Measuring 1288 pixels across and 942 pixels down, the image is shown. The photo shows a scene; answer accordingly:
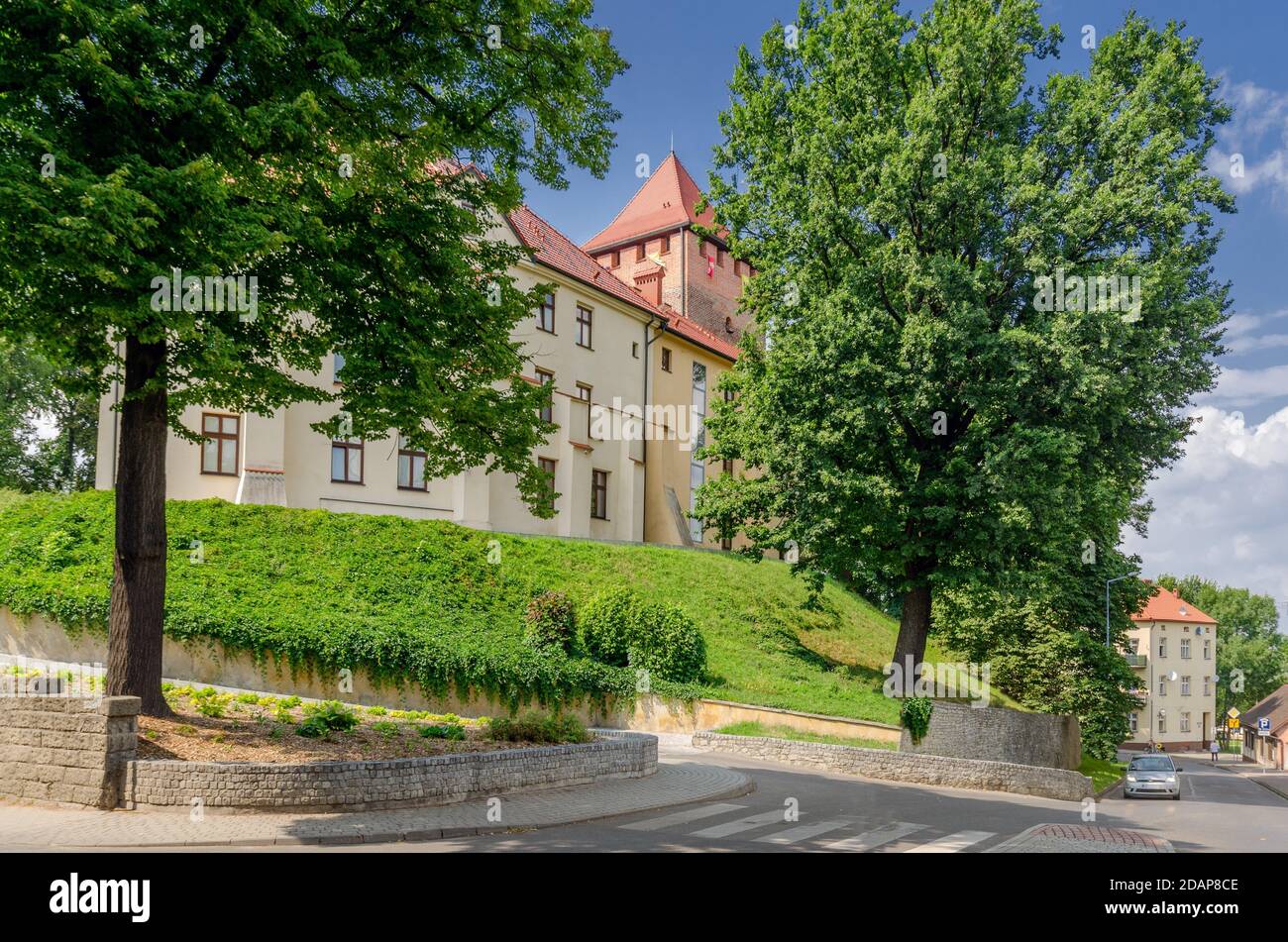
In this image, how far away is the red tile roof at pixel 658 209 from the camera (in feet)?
192

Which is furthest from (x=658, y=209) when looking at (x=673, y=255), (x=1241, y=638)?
(x=1241, y=638)

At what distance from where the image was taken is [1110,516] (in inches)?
936

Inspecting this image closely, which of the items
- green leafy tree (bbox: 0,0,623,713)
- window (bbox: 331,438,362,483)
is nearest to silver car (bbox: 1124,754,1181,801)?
green leafy tree (bbox: 0,0,623,713)

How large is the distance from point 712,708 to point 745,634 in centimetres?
676

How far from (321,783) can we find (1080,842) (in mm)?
9261

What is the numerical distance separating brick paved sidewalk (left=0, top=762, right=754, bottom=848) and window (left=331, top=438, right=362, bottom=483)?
1953cm

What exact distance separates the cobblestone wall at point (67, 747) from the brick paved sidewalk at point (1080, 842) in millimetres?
10437

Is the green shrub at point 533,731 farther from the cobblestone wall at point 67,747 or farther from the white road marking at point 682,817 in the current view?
the cobblestone wall at point 67,747

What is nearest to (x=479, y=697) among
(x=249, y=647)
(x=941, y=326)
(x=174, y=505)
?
(x=249, y=647)

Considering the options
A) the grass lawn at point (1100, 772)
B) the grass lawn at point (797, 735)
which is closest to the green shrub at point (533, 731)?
the grass lawn at point (797, 735)

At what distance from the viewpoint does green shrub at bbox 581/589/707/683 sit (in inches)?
965

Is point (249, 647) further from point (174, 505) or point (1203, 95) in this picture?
point (1203, 95)

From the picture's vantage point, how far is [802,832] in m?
12.1

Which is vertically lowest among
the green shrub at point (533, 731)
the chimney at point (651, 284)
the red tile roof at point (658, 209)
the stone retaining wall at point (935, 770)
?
the stone retaining wall at point (935, 770)
